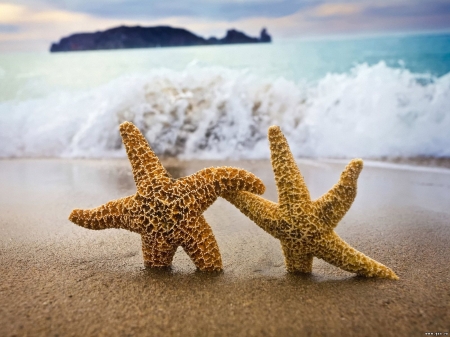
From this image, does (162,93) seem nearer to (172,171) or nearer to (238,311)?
(172,171)

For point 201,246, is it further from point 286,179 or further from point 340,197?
point 340,197

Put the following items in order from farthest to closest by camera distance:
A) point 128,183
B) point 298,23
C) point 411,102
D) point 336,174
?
point 298,23 → point 411,102 → point 336,174 → point 128,183

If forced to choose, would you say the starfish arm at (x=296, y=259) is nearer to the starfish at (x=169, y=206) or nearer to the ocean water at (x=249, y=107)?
the starfish at (x=169, y=206)

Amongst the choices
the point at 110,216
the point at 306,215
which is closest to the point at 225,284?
the point at 306,215

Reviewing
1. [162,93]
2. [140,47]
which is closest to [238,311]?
[162,93]

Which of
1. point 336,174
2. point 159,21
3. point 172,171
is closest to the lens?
point 336,174

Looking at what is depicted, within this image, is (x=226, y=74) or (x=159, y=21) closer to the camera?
(x=226, y=74)

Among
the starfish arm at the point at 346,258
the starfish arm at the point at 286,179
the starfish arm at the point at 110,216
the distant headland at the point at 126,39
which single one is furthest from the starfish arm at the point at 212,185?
the distant headland at the point at 126,39

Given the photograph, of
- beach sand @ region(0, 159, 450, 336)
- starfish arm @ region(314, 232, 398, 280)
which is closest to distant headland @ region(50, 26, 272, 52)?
beach sand @ region(0, 159, 450, 336)
